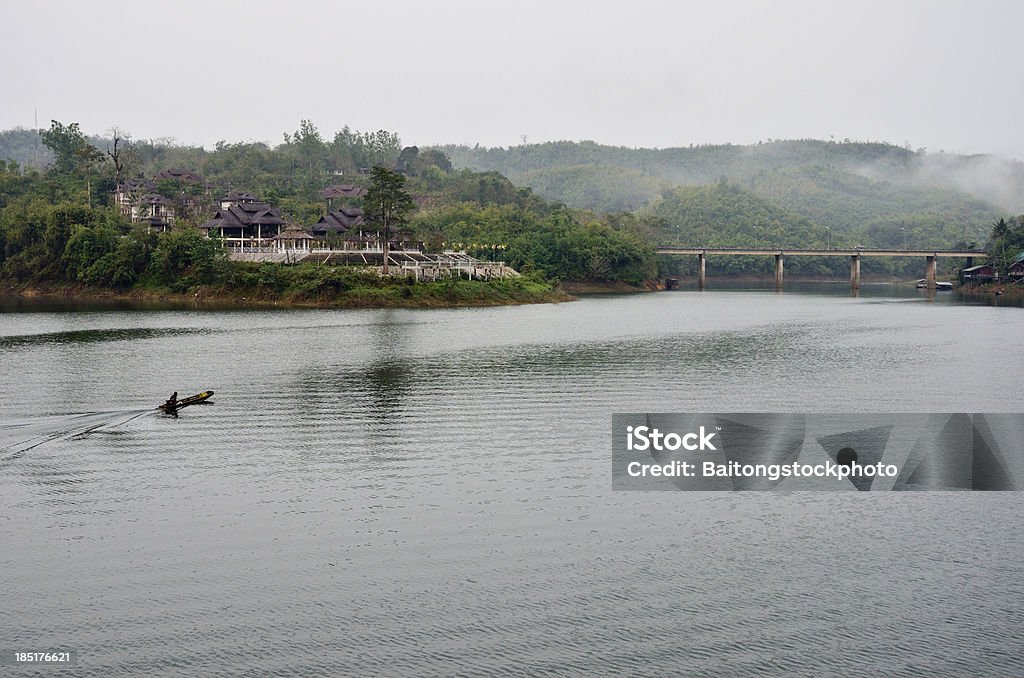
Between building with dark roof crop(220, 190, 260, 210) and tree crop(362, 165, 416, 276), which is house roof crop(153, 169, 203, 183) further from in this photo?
tree crop(362, 165, 416, 276)

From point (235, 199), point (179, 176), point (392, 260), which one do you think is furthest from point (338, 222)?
point (179, 176)

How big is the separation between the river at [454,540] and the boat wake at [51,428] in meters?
0.16

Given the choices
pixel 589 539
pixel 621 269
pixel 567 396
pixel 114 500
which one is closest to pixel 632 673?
pixel 589 539

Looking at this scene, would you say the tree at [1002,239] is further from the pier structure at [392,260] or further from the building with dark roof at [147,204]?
the building with dark roof at [147,204]

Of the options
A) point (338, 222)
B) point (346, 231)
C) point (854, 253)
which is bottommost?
point (854, 253)

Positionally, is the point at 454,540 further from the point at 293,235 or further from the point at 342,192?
the point at 342,192

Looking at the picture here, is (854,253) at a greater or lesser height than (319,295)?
greater

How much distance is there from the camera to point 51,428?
2847cm

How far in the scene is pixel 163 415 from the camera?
3078 cm

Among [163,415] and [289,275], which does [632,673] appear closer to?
[163,415]

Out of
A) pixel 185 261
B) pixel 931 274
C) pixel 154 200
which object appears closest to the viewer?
pixel 185 261

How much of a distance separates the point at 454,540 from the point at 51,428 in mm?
15654

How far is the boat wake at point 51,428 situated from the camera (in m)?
26.5

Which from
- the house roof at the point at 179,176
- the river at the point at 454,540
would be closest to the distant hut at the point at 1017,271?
the river at the point at 454,540
